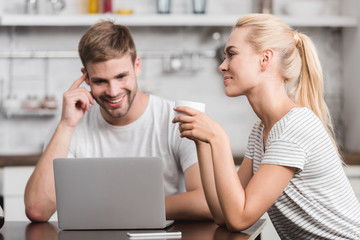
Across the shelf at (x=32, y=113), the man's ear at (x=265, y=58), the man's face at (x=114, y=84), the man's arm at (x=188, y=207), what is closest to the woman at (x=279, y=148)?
the man's ear at (x=265, y=58)

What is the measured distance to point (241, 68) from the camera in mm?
1525

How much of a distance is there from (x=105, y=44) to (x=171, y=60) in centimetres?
155

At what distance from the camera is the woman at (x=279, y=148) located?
1.38 m

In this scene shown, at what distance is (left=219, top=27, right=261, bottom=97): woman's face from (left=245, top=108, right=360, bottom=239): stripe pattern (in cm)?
14

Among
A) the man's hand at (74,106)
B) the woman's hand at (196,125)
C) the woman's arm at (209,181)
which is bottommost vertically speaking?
the woman's arm at (209,181)

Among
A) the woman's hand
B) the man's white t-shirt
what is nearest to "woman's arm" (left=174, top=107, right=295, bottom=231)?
the woman's hand

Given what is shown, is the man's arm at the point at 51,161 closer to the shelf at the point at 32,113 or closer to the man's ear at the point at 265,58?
the man's ear at the point at 265,58

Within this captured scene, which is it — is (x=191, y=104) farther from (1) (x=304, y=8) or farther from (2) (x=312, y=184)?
(1) (x=304, y=8)

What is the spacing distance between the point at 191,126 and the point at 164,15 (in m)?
2.08

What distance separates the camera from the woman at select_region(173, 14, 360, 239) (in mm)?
1382

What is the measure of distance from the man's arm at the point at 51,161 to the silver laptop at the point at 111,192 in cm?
33

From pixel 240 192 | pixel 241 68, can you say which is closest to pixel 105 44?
pixel 241 68

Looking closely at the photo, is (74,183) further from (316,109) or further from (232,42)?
(316,109)

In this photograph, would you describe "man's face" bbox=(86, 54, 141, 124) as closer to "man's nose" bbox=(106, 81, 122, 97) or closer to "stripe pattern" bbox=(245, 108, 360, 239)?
"man's nose" bbox=(106, 81, 122, 97)
